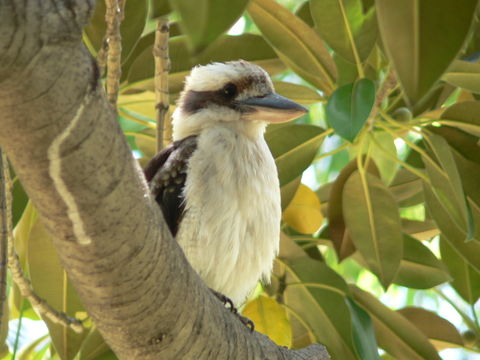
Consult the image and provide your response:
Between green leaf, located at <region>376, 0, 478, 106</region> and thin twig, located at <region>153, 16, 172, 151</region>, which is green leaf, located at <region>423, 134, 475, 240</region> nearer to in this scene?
thin twig, located at <region>153, 16, 172, 151</region>

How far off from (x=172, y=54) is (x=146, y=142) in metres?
0.31

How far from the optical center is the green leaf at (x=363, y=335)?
2.05 meters

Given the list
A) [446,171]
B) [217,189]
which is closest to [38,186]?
[217,189]

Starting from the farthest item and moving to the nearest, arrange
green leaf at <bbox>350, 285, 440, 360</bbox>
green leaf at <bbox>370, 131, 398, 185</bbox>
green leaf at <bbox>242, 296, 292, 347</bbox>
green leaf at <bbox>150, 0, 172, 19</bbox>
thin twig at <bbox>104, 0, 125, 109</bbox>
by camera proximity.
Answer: green leaf at <bbox>370, 131, 398, 185</bbox>
green leaf at <bbox>350, 285, 440, 360</bbox>
green leaf at <bbox>242, 296, 292, 347</bbox>
thin twig at <bbox>104, 0, 125, 109</bbox>
green leaf at <bbox>150, 0, 172, 19</bbox>

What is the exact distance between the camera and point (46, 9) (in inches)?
36.0

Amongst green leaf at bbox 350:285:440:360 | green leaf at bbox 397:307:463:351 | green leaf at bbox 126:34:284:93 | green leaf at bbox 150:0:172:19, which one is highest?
green leaf at bbox 150:0:172:19

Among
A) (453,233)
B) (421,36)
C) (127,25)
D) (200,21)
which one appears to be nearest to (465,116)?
(453,233)

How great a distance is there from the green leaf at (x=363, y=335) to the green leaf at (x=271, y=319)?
0.61 ft

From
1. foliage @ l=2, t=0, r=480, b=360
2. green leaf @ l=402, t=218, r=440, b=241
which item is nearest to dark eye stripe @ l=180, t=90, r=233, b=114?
foliage @ l=2, t=0, r=480, b=360

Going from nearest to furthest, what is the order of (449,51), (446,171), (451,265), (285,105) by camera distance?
(449,51) < (446,171) < (285,105) < (451,265)

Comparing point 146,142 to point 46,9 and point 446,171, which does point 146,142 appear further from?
point 46,9

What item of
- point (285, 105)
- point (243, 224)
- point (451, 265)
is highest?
point (285, 105)

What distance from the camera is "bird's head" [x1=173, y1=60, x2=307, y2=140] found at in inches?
88.0

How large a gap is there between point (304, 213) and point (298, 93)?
359 millimetres
